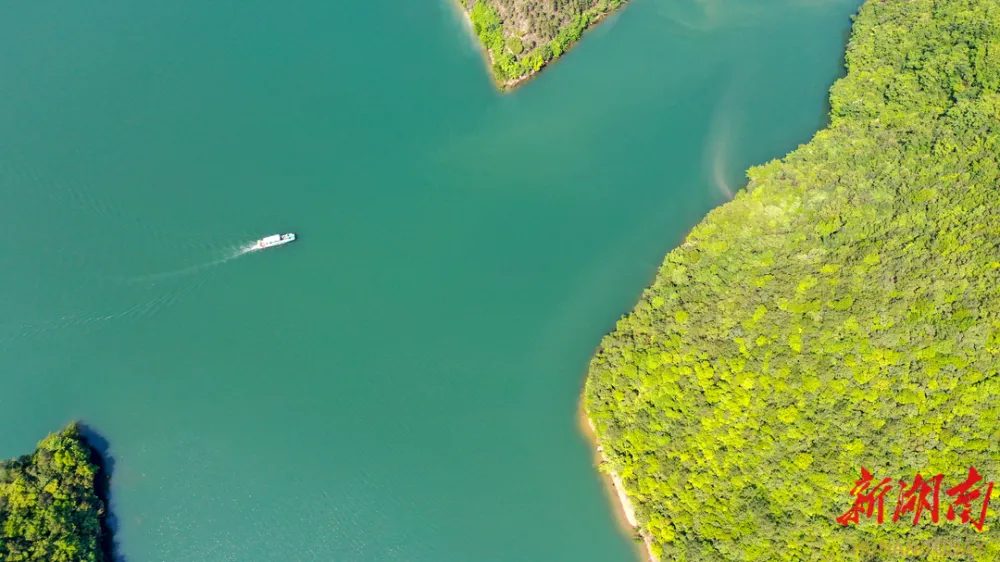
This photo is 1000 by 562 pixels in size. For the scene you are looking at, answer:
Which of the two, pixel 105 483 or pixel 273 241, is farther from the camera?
pixel 273 241

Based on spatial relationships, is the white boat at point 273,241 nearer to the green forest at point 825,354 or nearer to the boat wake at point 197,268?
the boat wake at point 197,268

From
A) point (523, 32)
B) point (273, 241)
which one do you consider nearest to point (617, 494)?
point (273, 241)

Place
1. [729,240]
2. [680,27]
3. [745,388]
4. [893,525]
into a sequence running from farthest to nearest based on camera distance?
[680,27], [729,240], [745,388], [893,525]

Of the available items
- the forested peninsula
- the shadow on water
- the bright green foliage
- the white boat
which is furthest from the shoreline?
the bright green foliage

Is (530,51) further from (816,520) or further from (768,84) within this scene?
(816,520)

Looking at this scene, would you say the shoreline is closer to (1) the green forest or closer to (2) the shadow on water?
(1) the green forest

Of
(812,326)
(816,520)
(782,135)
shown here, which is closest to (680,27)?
(782,135)

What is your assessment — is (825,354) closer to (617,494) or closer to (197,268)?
(617,494)
